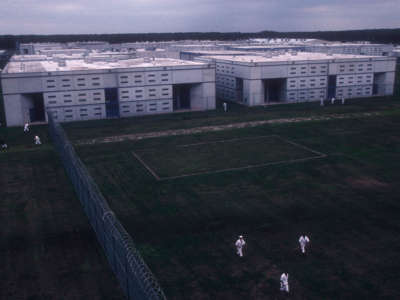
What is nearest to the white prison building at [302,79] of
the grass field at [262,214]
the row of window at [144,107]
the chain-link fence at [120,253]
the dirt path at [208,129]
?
the dirt path at [208,129]

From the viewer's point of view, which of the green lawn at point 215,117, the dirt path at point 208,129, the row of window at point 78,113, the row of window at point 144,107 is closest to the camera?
the dirt path at point 208,129

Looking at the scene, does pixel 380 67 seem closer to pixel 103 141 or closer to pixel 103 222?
pixel 103 141

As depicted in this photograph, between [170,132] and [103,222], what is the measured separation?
25324 mm

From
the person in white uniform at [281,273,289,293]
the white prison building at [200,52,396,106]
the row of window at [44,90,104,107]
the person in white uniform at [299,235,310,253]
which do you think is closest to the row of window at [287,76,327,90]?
the white prison building at [200,52,396,106]

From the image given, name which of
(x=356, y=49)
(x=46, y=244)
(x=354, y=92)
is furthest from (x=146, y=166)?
(x=356, y=49)

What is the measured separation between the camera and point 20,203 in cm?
2541

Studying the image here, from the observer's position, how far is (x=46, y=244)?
20.3m

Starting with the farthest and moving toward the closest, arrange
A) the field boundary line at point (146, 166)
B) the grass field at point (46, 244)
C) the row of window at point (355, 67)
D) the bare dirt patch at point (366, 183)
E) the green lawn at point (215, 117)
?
the row of window at point (355, 67)
the green lawn at point (215, 117)
the field boundary line at point (146, 166)
the bare dirt patch at point (366, 183)
the grass field at point (46, 244)

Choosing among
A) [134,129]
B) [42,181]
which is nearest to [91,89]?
[134,129]

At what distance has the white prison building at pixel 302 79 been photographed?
5753cm

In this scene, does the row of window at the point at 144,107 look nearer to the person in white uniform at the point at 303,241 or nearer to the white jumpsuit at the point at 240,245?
Result: the white jumpsuit at the point at 240,245

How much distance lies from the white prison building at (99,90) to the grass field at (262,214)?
43.7ft

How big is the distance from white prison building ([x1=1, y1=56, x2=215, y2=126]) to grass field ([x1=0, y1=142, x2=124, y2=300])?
17.9 m

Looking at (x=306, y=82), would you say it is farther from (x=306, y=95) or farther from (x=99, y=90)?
(x=99, y=90)
